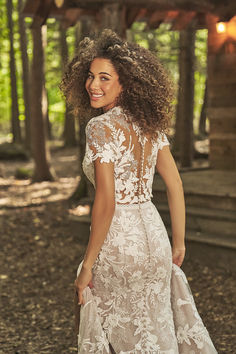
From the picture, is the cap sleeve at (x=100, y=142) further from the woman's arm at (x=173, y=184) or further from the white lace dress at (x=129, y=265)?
the woman's arm at (x=173, y=184)

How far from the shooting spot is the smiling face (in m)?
2.63

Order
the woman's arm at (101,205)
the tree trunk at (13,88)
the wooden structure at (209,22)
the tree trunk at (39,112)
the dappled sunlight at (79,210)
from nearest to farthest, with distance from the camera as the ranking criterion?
the woman's arm at (101,205) < the wooden structure at (209,22) < the dappled sunlight at (79,210) < the tree trunk at (39,112) < the tree trunk at (13,88)

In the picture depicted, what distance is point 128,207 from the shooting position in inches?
103

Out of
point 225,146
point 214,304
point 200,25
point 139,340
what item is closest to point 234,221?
point 214,304

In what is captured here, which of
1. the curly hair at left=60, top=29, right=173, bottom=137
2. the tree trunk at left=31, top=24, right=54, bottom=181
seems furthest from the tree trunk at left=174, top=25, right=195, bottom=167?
the curly hair at left=60, top=29, right=173, bottom=137

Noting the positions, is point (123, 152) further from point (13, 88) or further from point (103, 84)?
point (13, 88)

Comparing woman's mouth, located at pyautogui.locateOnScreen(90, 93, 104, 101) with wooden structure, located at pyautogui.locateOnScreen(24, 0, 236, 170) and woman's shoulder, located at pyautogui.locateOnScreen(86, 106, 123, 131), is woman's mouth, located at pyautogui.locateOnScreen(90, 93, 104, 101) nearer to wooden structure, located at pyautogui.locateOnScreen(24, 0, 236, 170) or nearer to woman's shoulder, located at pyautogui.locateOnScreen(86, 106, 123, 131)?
woman's shoulder, located at pyautogui.locateOnScreen(86, 106, 123, 131)

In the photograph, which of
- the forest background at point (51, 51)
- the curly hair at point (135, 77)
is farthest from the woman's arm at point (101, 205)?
the forest background at point (51, 51)

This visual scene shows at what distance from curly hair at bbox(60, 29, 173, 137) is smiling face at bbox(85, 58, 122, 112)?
26mm

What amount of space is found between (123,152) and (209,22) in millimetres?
6679

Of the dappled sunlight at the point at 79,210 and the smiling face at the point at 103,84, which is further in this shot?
the dappled sunlight at the point at 79,210

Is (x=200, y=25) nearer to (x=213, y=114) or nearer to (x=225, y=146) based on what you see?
(x=213, y=114)

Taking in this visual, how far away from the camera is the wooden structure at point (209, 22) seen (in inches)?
273

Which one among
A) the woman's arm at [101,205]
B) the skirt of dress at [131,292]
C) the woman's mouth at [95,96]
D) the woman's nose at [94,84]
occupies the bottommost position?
the skirt of dress at [131,292]
